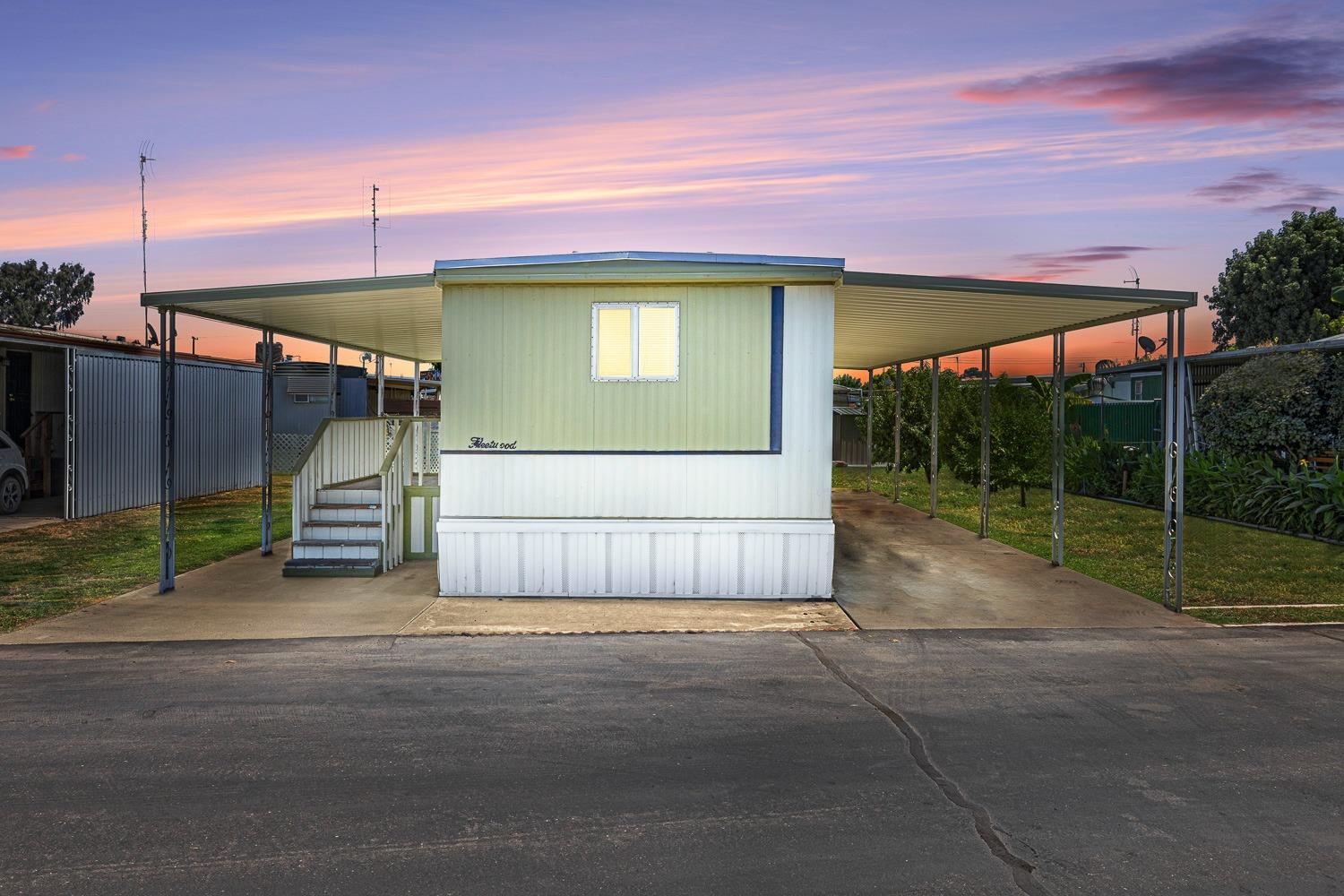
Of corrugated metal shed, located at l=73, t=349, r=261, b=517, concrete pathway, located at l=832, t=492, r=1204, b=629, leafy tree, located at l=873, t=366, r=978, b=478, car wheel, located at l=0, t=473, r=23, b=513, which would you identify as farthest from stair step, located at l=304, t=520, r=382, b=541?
leafy tree, located at l=873, t=366, r=978, b=478

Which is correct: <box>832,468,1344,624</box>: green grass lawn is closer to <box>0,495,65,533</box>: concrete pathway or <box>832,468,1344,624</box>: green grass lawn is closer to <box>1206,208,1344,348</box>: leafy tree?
<box>0,495,65,533</box>: concrete pathway

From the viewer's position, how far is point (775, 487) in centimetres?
923

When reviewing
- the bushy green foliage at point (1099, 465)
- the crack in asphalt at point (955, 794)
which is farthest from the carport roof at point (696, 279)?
the bushy green foliage at point (1099, 465)

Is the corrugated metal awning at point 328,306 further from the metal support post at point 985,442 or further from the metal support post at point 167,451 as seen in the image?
the metal support post at point 985,442

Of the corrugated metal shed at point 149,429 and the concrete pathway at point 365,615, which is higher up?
the corrugated metal shed at point 149,429

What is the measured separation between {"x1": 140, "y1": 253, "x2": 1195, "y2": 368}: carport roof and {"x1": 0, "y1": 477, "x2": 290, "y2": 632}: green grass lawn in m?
2.90

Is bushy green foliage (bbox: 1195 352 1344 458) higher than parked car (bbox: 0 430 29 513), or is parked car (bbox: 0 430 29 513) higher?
bushy green foliage (bbox: 1195 352 1344 458)

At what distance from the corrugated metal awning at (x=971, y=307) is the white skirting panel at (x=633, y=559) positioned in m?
2.34

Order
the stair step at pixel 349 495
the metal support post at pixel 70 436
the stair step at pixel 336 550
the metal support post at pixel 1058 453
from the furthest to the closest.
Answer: the metal support post at pixel 70 436 → the metal support post at pixel 1058 453 → the stair step at pixel 349 495 → the stair step at pixel 336 550

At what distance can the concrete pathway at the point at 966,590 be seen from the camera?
8555mm

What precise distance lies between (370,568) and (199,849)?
21.4 feet

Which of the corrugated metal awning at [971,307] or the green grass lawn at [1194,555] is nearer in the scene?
the corrugated metal awning at [971,307]

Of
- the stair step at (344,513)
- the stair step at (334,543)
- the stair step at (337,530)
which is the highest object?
the stair step at (344,513)

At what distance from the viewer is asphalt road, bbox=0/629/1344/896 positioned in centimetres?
388
